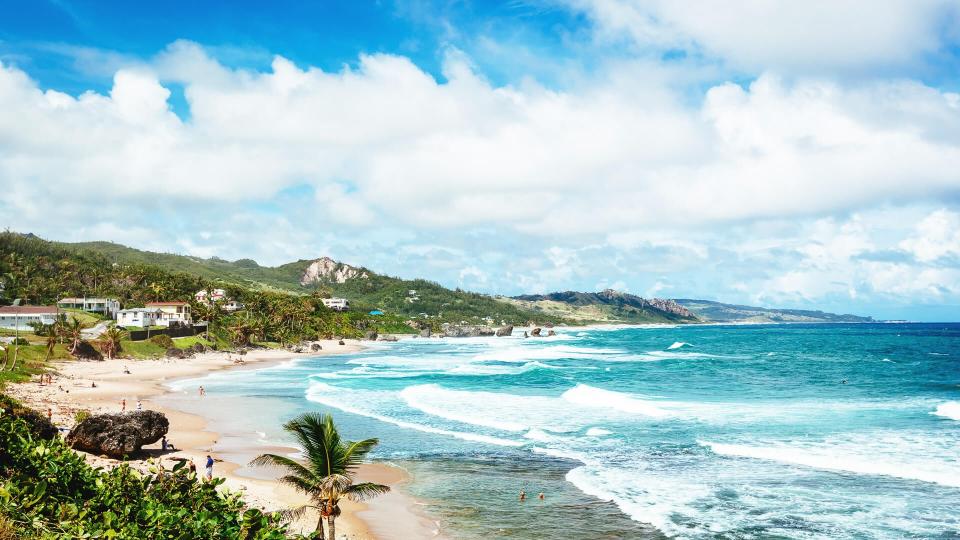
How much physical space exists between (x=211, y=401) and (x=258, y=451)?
21.2 meters

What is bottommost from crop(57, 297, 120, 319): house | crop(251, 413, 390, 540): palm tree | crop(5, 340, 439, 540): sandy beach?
crop(5, 340, 439, 540): sandy beach

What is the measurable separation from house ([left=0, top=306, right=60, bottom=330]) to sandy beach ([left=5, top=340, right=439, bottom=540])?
22905 mm

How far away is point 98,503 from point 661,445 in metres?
29.3

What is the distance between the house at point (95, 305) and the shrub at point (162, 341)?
24.5 meters

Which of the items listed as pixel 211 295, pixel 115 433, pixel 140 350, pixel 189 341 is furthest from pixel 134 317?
pixel 115 433

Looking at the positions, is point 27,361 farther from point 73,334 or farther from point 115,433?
point 115,433

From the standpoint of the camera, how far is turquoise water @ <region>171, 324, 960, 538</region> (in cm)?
2336

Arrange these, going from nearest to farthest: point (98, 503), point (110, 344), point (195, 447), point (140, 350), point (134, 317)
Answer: point (98, 503)
point (195, 447)
point (110, 344)
point (140, 350)
point (134, 317)

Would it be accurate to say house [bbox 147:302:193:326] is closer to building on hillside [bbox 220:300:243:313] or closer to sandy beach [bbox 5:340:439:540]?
building on hillside [bbox 220:300:243:313]

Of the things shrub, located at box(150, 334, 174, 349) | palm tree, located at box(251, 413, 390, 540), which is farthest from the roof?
palm tree, located at box(251, 413, 390, 540)

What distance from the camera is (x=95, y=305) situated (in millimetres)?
111562

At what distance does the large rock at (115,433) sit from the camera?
28.1 m

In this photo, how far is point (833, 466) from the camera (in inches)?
1177

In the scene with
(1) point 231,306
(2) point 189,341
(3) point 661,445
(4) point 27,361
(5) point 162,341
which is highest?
(1) point 231,306
